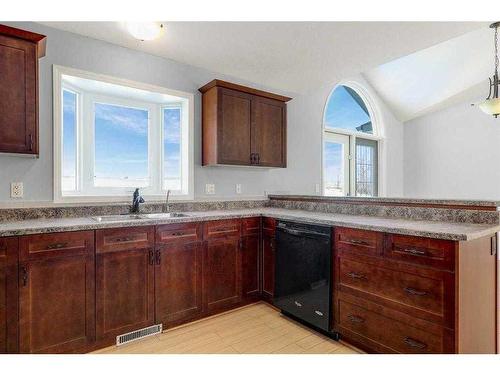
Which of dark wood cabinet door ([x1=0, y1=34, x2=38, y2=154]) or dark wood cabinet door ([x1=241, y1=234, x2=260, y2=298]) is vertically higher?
dark wood cabinet door ([x1=0, y1=34, x2=38, y2=154])

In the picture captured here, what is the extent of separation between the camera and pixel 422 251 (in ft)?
5.73

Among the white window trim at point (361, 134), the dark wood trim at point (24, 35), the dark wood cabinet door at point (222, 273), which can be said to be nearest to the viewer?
the dark wood trim at point (24, 35)

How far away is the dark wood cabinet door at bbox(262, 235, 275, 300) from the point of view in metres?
2.83

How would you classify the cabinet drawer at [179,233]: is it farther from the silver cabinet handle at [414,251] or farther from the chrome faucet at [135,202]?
the silver cabinet handle at [414,251]

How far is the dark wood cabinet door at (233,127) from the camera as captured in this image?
3.03 metres

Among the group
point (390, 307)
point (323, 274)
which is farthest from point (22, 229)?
point (390, 307)

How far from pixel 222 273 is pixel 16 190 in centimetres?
179

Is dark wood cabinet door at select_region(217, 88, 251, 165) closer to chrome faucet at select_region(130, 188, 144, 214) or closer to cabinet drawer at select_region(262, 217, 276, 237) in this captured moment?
cabinet drawer at select_region(262, 217, 276, 237)

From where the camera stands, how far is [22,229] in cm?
178

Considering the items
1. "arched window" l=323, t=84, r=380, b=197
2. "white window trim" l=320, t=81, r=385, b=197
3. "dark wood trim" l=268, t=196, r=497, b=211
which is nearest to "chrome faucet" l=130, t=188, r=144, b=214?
Result: "dark wood trim" l=268, t=196, r=497, b=211

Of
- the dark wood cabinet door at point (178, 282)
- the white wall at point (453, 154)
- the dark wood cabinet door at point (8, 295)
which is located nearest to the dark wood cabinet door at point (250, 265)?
the dark wood cabinet door at point (178, 282)

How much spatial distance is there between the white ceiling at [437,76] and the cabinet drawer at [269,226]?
3.46m

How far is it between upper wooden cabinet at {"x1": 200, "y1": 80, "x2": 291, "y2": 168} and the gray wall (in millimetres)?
210
